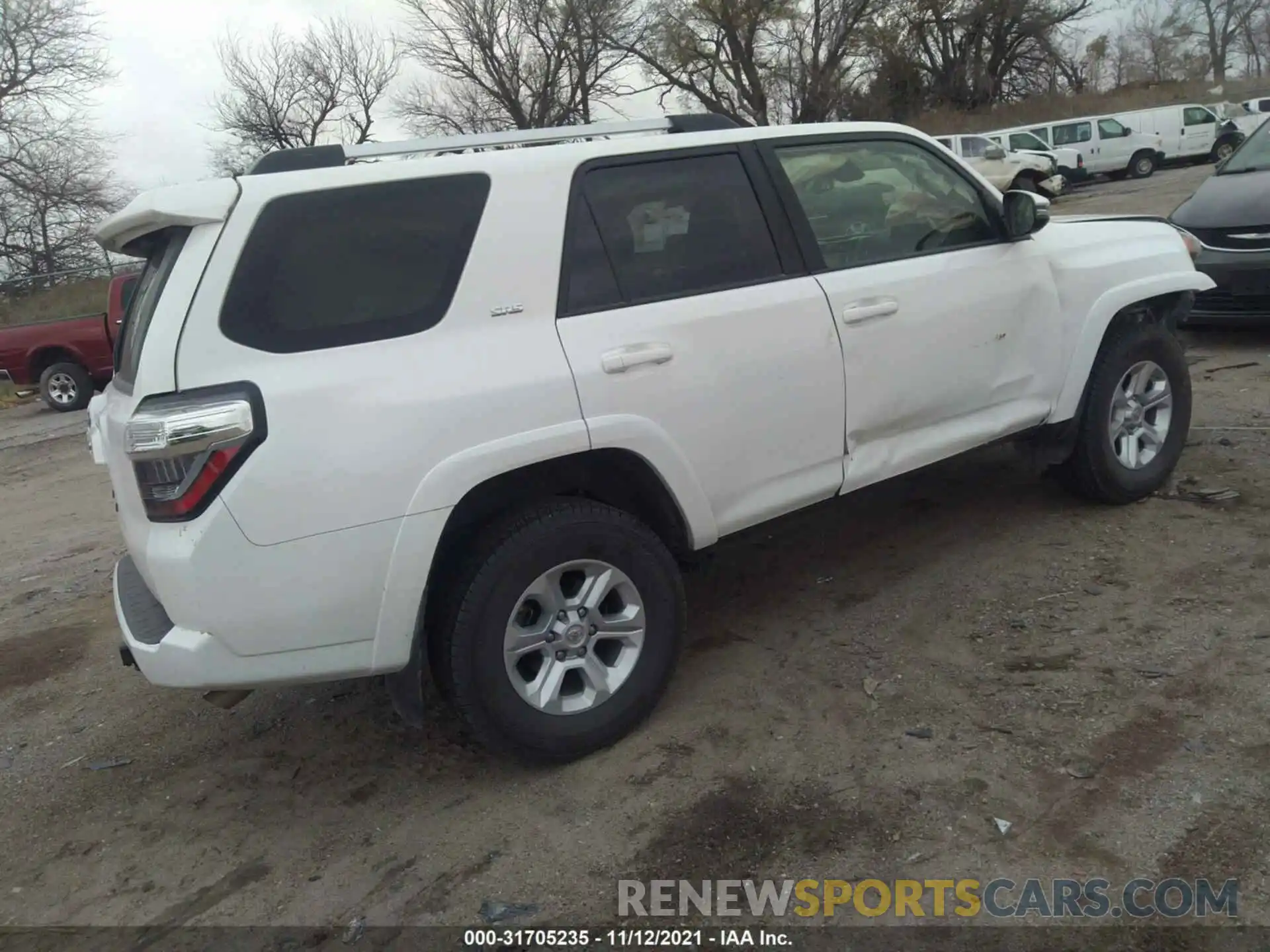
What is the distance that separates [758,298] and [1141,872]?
2.04 m

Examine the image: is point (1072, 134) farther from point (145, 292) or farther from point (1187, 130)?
point (145, 292)

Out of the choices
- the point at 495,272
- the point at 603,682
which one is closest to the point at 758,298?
the point at 495,272

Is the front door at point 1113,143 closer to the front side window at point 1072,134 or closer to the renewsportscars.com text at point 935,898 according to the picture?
the front side window at point 1072,134

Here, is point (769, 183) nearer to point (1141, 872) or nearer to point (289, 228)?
point (289, 228)

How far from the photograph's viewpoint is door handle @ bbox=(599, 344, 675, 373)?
310 cm

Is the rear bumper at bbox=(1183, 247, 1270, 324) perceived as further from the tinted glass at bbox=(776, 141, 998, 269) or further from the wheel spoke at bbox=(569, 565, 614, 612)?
the wheel spoke at bbox=(569, 565, 614, 612)

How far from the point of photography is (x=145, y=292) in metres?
3.13

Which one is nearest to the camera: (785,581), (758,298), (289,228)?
(289,228)

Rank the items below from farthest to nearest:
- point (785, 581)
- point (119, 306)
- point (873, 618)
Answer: point (119, 306) → point (785, 581) → point (873, 618)

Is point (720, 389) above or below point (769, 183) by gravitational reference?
below

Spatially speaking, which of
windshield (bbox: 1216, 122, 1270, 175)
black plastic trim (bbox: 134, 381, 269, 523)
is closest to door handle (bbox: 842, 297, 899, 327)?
black plastic trim (bbox: 134, 381, 269, 523)

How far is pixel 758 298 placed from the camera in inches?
135

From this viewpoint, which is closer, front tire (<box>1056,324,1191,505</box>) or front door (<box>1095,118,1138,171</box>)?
front tire (<box>1056,324,1191,505</box>)

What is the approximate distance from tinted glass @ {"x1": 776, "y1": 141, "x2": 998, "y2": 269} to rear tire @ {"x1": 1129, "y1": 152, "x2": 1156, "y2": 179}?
1033 inches
